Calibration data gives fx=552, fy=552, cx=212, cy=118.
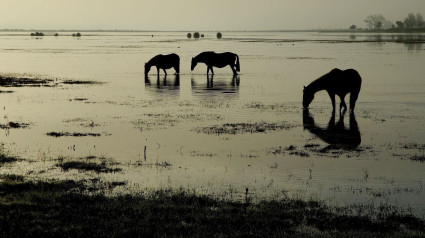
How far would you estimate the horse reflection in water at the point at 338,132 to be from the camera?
15.5 m

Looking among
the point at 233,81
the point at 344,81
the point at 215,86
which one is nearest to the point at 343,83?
the point at 344,81

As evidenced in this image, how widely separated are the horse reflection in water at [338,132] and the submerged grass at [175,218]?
6.22 metres

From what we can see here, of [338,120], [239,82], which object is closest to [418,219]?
[338,120]

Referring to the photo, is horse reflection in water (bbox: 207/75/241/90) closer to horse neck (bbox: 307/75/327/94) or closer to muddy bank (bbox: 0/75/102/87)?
muddy bank (bbox: 0/75/102/87)

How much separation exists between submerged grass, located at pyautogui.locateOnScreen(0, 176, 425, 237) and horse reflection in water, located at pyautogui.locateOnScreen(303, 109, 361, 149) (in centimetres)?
Result: 622

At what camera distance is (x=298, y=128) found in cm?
1792

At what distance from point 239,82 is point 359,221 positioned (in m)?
25.9

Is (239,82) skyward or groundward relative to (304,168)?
skyward

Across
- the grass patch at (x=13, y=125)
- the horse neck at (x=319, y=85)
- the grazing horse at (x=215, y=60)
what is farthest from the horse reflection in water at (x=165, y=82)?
the grass patch at (x=13, y=125)

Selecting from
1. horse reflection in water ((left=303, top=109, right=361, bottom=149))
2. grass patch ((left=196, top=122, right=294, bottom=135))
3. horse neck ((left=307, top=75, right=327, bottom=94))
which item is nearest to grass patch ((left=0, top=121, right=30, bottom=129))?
grass patch ((left=196, top=122, right=294, bottom=135))

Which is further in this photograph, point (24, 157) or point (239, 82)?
point (239, 82)

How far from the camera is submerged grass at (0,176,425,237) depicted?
8039 millimetres

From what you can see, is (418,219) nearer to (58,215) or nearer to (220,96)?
(58,215)

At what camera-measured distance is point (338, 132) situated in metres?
17.1
